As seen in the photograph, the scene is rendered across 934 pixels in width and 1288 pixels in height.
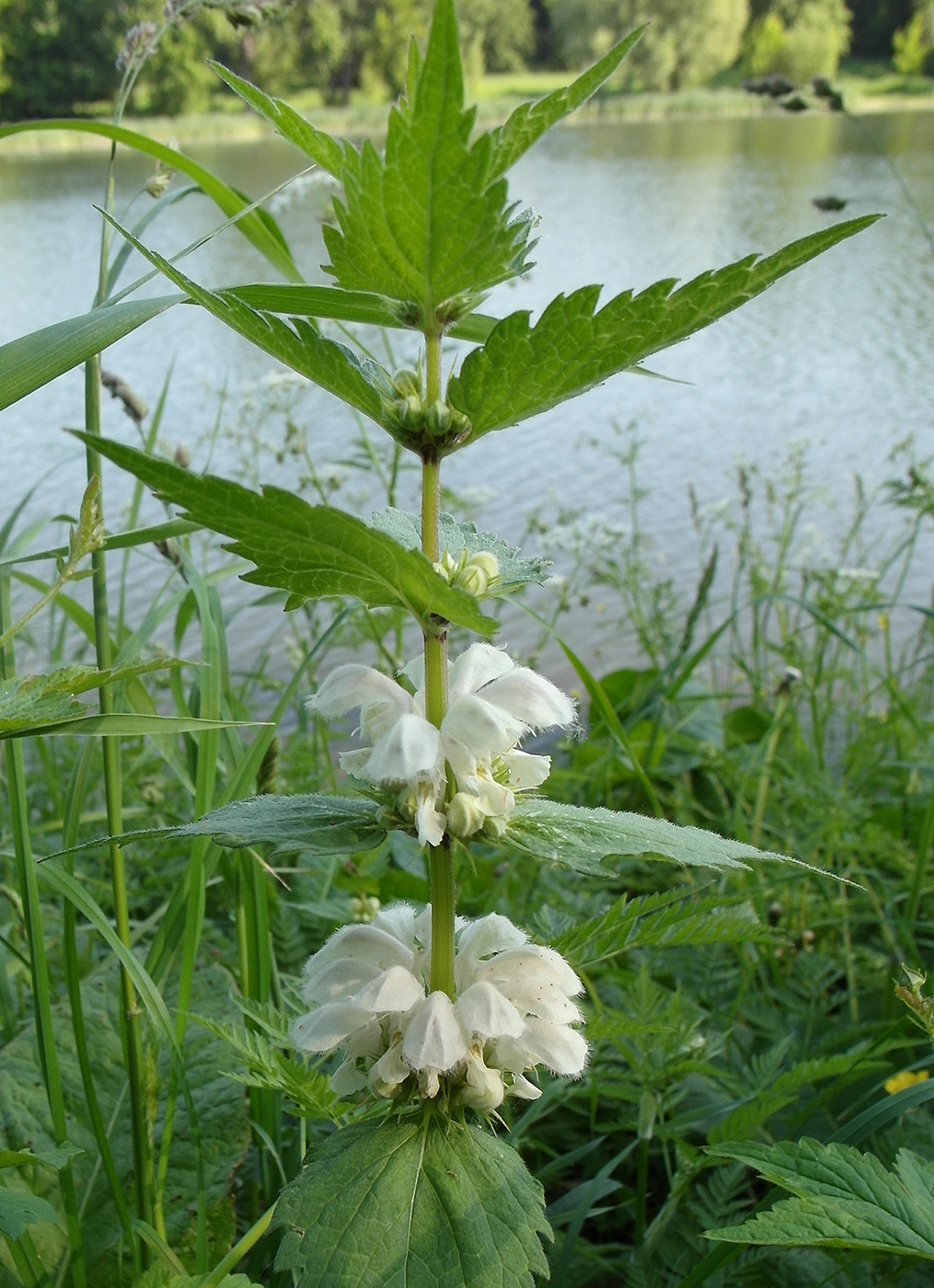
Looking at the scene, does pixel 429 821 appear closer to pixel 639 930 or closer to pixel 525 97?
pixel 639 930

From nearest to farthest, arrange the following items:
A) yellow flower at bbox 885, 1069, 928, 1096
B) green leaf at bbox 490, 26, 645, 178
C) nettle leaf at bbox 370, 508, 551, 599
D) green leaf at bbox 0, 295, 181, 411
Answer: green leaf at bbox 490, 26, 645, 178
nettle leaf at bbox 370, 508, 551, 599
green leaf at bbox 0, 295, 181, 411
yellow flower at bbox 885, 1069, 928, 1096

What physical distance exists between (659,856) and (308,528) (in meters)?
0.32

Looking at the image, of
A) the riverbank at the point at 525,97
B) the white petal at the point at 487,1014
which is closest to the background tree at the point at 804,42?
the riverbank at the point at 525,97

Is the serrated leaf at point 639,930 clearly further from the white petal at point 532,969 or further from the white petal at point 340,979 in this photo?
the white petal at point 340,979

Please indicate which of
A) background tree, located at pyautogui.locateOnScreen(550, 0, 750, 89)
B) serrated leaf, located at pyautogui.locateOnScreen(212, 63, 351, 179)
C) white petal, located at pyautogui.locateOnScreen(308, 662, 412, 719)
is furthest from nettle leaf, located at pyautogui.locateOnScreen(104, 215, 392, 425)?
background tree, located at pyautogui.locateOnScreen(550, 0, 750, 89)

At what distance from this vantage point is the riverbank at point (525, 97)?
24.0 metres

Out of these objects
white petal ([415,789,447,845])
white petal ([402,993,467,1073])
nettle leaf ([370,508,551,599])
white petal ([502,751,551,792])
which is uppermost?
nettle leaf ([370,508,551,599])

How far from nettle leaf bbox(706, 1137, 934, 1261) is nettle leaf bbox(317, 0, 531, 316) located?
734 mm

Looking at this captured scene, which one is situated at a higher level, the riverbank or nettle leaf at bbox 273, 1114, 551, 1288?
the riverbank

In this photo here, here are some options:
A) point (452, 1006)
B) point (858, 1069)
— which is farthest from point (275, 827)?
point (858, 1069)

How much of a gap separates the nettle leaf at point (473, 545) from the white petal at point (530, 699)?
0.07 metres

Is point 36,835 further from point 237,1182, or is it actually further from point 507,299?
point 507,299

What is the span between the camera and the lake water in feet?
17.5

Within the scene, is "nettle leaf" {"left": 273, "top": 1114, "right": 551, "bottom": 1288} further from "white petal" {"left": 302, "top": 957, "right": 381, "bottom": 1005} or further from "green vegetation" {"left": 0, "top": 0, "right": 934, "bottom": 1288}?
"white petal" {"left": 302, "top": 957, "right": 381, "bottom": 1005}
